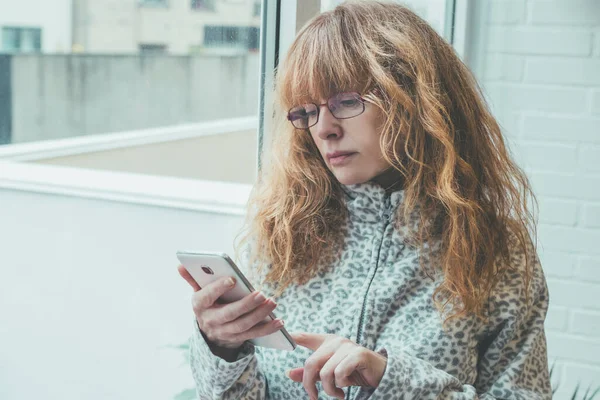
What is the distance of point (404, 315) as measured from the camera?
125 centimetres

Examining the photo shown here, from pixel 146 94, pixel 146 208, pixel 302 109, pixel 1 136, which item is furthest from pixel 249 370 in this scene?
pixel 1 136

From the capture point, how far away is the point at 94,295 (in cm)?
232

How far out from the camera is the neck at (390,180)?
1299 mm

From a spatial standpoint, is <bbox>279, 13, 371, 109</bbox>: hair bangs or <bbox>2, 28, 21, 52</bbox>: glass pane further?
<bbox>2, 28, 21, 52</bbox>: glass pane

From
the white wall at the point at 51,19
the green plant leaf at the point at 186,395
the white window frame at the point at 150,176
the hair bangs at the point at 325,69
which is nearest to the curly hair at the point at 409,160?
the hair bangs at the point at 325,69

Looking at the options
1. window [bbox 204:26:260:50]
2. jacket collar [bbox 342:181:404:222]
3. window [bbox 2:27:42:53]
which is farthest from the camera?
window [bbox 2:27:42:53]

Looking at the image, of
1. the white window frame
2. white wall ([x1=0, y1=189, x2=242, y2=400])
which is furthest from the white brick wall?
white wall ([x1=0, y1=189, x2=242, y2=400])

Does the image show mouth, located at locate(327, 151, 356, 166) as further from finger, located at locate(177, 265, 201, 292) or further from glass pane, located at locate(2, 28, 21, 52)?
glass pane, located at locate(2, 28, 21, 52)

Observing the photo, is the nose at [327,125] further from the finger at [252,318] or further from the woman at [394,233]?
the finger at [252,318]

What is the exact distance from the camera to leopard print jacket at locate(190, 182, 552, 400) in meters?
1.20

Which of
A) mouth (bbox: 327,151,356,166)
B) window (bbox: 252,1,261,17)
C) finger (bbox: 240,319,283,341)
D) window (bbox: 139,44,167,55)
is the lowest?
finger (bbox: 240,319,283,341)

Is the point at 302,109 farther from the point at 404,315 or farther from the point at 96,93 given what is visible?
the point at 96,93

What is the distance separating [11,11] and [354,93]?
5.18 ft

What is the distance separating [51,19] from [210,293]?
1.56 m
